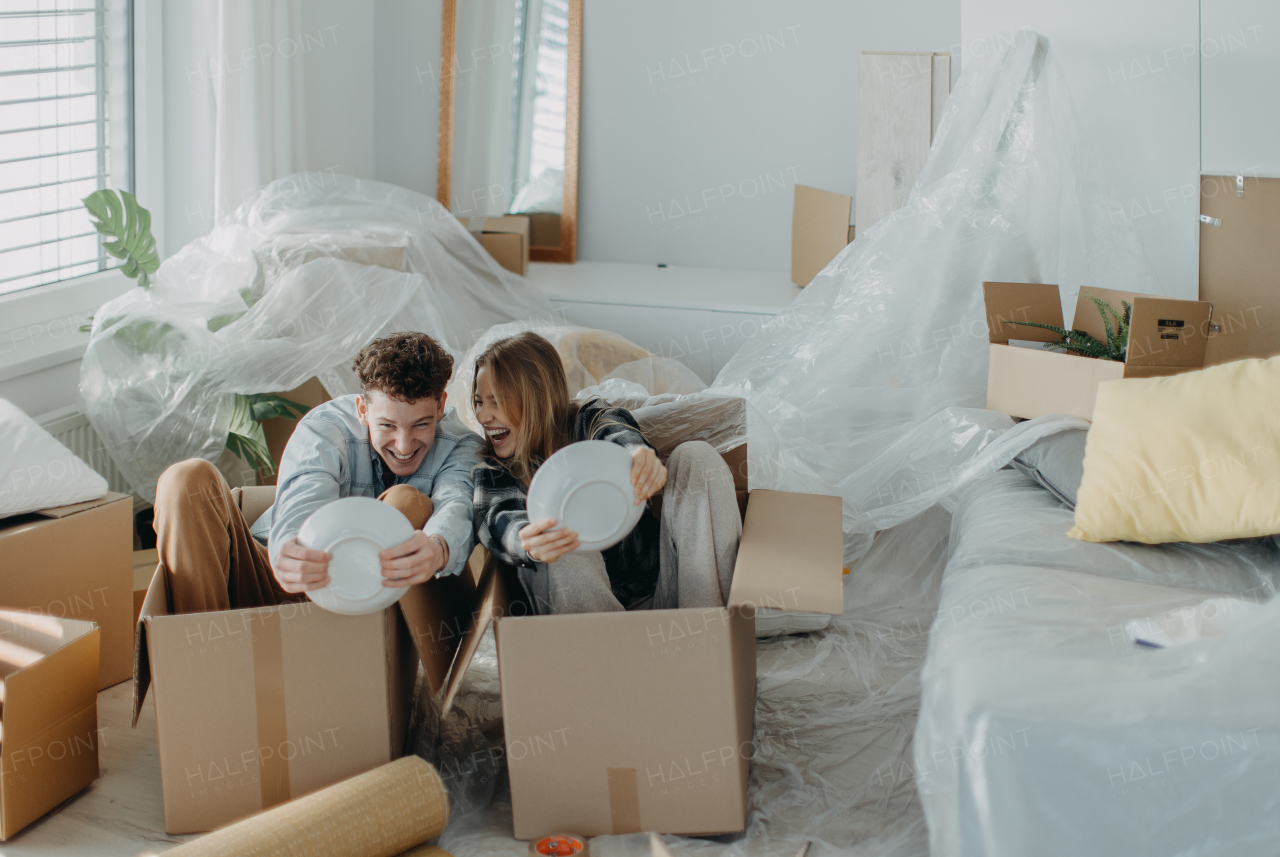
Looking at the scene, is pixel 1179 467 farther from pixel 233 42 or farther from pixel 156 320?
pixel 233 42

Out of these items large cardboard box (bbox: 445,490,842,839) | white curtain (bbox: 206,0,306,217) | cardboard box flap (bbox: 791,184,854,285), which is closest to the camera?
large cardboard box (bbox: 445,490,842,839)

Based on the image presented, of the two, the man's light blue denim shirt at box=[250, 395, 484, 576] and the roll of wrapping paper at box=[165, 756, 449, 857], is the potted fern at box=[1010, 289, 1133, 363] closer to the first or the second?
the man's light blue denim shirt at box=[250, 395, 484, 576]

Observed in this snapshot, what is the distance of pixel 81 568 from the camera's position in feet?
6.04

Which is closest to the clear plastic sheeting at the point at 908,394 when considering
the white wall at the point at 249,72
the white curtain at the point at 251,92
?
the white curtain at the point at 251,92

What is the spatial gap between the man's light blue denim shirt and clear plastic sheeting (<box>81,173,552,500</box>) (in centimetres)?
72

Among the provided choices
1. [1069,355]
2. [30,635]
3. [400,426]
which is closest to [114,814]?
[30,635]

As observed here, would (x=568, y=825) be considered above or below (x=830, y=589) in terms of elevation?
below

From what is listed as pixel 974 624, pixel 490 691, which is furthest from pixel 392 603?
pixel 974 624

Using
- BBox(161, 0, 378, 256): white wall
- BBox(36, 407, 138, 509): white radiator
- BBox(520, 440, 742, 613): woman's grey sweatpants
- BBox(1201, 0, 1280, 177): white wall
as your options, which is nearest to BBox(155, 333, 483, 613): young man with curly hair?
BBox(520, 440, 742, 613): woman's grey sweatpants

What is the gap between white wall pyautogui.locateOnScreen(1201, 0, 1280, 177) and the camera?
224 cm

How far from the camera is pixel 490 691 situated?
186cm

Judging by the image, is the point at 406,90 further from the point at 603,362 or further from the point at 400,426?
the point at 400,426

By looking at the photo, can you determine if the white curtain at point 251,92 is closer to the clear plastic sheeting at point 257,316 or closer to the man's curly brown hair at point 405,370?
the clear plastic sheeting at point 257,316

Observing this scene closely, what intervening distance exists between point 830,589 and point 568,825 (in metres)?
0.49
